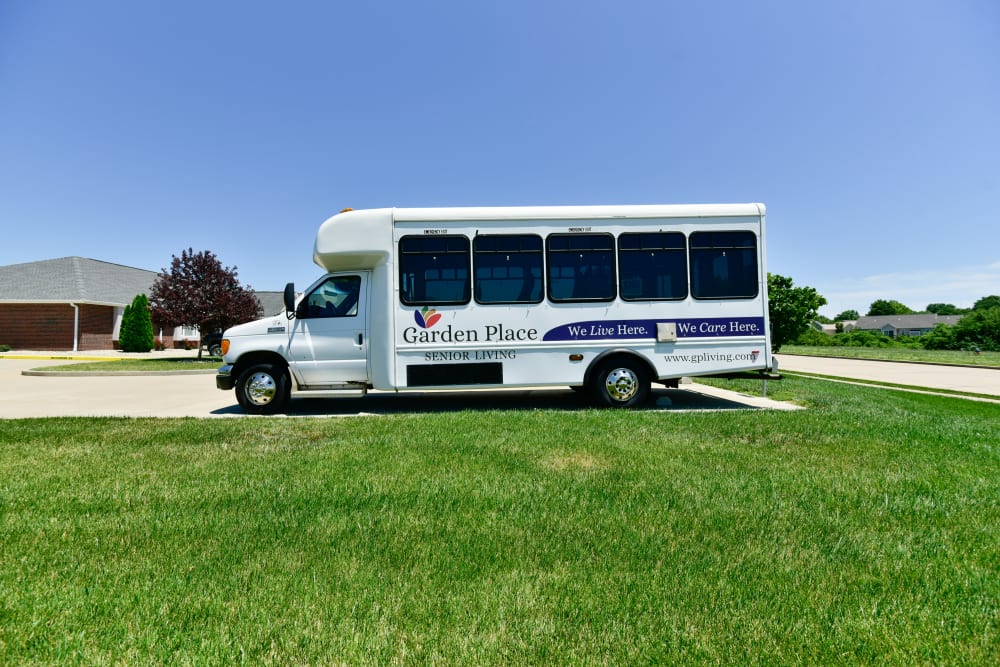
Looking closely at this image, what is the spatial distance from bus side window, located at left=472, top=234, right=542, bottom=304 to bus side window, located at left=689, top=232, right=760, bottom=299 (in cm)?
264

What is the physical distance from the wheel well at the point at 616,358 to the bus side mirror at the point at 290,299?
16.3 feet

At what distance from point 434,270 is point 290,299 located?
7.83 ft

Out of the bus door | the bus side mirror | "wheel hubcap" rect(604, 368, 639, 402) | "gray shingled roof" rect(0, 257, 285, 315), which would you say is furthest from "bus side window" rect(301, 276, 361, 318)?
"gray shingled roof" rect(0, 257, 285, 315)

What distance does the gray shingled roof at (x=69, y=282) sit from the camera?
106ft

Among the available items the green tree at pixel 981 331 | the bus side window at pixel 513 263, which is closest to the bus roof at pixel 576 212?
the bus side window at pixel 513 263

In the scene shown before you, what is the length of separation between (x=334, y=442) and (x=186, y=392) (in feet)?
27.9

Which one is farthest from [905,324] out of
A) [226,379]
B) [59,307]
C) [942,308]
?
[59,307]

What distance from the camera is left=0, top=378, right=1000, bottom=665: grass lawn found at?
2242 mm

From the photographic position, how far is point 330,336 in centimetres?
905

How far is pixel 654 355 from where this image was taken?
8.98 m

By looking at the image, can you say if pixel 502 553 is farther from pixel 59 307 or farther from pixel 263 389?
pixel 59 307

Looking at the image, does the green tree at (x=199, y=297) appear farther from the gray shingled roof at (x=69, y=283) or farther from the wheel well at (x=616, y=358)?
the wheel well at (x=616, y=358)

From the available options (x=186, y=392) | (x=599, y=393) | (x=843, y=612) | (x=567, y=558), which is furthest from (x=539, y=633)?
(x=186, y=392)

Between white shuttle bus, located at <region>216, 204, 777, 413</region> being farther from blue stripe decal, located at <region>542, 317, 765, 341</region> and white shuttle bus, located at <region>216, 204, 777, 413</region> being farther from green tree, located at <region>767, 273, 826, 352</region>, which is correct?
green tree, located at <region>767, 273, 826, 352</region>
